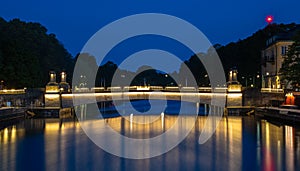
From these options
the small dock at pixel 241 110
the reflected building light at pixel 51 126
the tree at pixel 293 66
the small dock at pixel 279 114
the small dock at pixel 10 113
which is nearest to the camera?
the reflected building light at pixel 51 126

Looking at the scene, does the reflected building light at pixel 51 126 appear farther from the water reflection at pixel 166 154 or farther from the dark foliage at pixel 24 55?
the dark foliage at pixel 24 55

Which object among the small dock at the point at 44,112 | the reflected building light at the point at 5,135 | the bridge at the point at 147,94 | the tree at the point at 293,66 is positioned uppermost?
the tree at the point at 293,66

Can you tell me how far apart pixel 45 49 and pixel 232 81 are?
37400 millimetres

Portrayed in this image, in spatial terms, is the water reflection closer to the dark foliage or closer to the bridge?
the bridge

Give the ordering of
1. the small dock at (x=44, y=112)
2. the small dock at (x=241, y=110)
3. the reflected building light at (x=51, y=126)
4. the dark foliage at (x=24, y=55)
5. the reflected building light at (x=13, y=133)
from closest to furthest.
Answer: the reflected building light at (x=13, y=133) → the reflected building light at (x=51, y=126) → the small dock at (x=241, y=110) → the small dock at (x=44, y=112) → the dark foliage at (x=24, y=55)

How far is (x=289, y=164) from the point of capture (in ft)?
67.1

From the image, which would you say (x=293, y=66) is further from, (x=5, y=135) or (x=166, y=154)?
(x=5, y=135)

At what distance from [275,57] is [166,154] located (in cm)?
3583

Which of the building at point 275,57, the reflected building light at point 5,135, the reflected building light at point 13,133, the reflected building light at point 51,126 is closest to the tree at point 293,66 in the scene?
the building at point 275,57

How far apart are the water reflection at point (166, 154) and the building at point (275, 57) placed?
18009mm

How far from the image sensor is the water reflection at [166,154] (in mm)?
20703

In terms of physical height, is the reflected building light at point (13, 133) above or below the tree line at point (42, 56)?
below

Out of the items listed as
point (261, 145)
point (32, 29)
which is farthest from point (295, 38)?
point (32, 29)

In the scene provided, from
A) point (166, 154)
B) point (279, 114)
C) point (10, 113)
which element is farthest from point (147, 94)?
point (166, 154)
